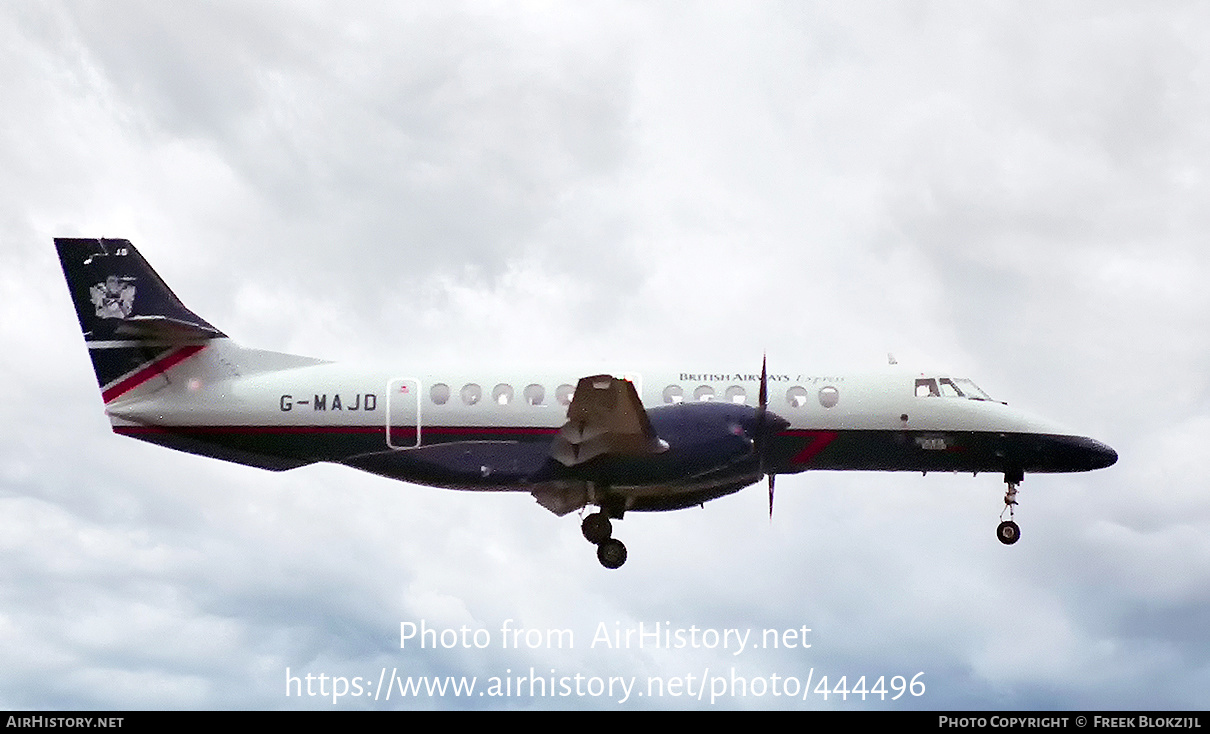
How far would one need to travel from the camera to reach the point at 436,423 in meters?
25.9

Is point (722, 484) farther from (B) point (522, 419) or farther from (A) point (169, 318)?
(A) point (169, 318)

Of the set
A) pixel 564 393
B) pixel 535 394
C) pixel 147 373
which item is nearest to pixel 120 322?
pixel 147 373

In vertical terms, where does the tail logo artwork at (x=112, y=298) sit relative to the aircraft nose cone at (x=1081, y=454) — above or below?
above

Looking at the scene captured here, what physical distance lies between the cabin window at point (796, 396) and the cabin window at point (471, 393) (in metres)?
5.75

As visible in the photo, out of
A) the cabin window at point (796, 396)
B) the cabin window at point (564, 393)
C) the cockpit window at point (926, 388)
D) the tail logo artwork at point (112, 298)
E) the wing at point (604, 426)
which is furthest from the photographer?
the tail logo artwork at point (112, 298)

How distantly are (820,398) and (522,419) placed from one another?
5.59 m

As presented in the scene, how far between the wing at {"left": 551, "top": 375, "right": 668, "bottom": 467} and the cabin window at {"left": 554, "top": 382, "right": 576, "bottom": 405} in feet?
5.10

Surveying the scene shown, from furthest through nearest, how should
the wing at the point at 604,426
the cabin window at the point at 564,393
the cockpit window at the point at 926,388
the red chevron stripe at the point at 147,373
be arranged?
the red chevron stripe at the point at 147,373 < the cockpit window at the point at 926,388 < the cabin window at the point at 564,393 < the wing at the point at 604,426

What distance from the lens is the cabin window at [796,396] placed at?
26.1 m

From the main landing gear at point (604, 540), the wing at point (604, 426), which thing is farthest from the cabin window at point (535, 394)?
the main landing gear at point (604, 540)

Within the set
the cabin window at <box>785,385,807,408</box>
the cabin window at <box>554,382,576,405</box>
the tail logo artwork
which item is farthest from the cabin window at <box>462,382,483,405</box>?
the tail logo artwork

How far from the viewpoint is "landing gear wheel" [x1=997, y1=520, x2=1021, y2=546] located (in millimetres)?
27031

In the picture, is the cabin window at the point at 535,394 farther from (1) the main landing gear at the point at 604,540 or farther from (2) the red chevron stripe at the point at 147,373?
(2) the red chevron stripe at the point at 147,373
